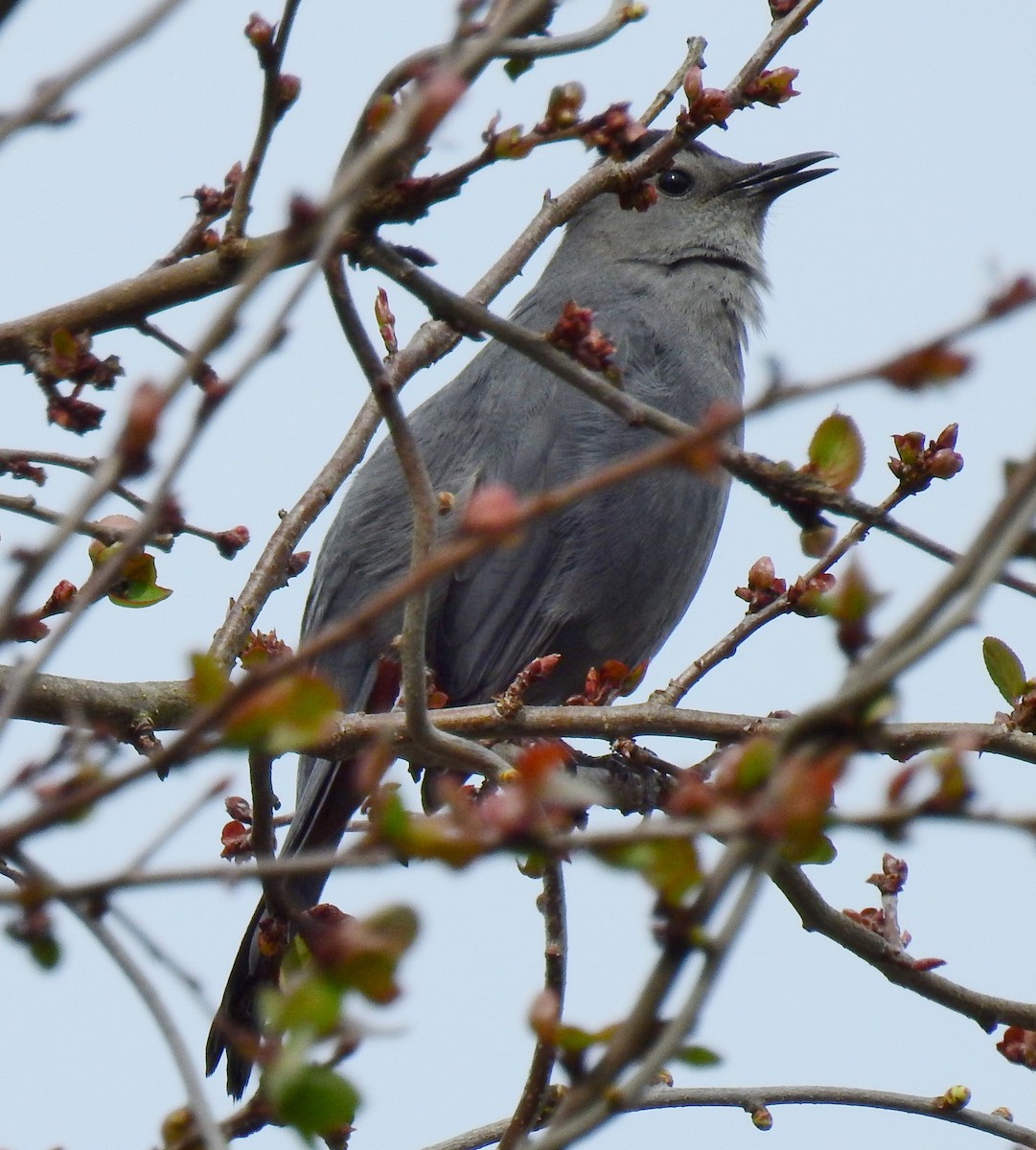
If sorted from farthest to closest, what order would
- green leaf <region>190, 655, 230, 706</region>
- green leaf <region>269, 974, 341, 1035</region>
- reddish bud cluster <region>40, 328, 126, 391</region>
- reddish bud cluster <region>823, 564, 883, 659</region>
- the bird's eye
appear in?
1. the bird's eye
2. reddish bud cluster <region>40, 328, 126, 391</region>
3. green leaf <region>190, 655, 230, 706</region>
4. reddish bud cluster <region>823, 564, 883, 659</region>
5. green leaf <region>269, 974, 341, 1035</region>

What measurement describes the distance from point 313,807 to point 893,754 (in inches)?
75.7

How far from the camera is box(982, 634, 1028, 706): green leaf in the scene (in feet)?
10.4

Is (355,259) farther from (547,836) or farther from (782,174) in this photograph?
(782,174)

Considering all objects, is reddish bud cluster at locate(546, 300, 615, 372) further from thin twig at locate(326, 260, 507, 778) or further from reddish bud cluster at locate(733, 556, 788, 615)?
reddish bud cluster at locate(733, 556, 788, 615)

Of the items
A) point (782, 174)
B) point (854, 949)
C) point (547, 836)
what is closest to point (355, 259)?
point (547, 836)

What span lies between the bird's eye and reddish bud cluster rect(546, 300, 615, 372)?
13.7ft

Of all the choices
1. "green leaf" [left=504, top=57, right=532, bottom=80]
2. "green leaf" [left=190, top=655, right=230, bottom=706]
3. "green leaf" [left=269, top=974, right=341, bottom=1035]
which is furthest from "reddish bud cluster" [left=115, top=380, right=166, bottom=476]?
"green leaf" [left=504, top=57, right=532, bottom=80]

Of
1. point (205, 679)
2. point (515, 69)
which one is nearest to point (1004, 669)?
point (515, 69)

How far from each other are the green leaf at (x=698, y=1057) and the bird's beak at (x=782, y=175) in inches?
214

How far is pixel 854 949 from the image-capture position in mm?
3420

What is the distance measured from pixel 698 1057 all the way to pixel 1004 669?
1.75m

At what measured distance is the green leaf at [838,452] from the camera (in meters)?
2.33

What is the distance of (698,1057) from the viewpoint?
1635 mm

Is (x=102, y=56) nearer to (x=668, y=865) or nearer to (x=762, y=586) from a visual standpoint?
(x=668, y=865)
